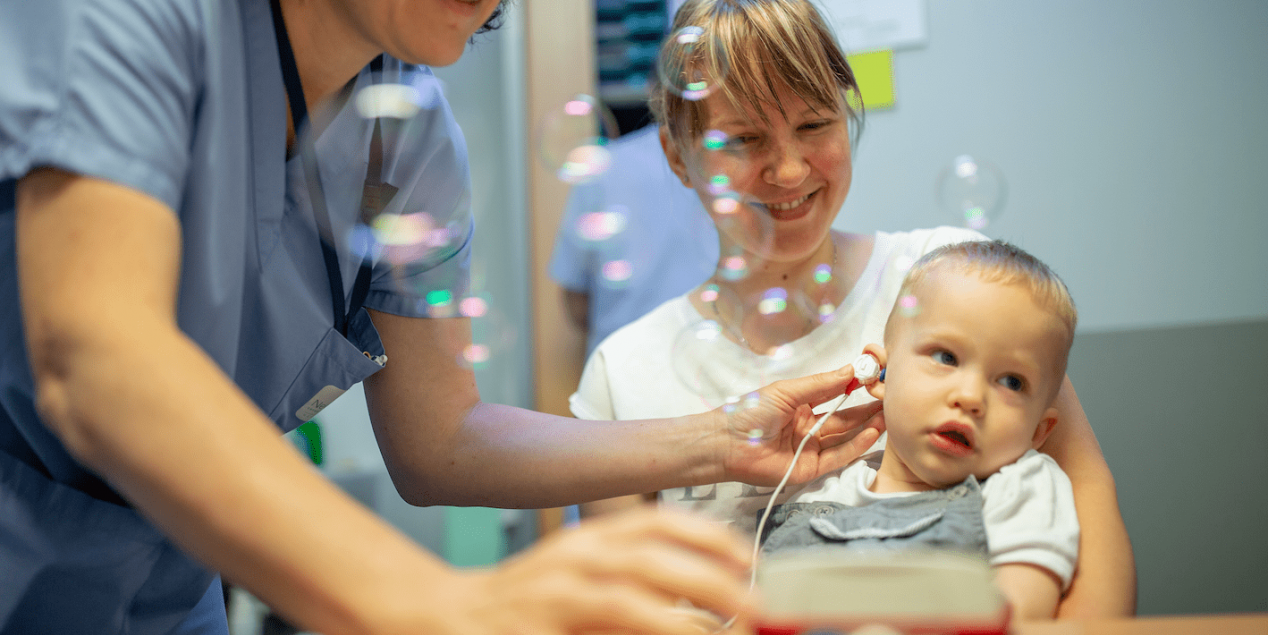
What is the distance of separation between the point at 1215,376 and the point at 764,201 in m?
0.87

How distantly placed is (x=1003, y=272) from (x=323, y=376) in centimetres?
74

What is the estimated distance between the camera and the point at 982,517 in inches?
29.9

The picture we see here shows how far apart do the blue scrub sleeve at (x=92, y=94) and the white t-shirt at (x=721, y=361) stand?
65 cm

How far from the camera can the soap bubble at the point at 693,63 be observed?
964 millimetres

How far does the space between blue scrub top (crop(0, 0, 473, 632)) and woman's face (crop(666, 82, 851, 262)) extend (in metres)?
0.31

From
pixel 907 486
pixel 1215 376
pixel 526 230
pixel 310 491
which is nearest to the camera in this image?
pixel 310 491

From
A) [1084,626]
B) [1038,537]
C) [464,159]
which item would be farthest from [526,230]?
[1084,626]

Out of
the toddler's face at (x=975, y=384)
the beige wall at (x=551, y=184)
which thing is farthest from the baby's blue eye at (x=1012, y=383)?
the beige wall at (x=551, y=184)

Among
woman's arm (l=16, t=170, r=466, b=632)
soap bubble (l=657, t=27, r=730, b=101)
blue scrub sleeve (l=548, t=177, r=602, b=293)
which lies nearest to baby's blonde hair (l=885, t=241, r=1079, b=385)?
soap bubble (l=657, t=27, r=730, b=101)

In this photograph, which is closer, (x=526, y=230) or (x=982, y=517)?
(x=982, y=517)

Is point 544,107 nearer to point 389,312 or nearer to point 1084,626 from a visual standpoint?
point 389,312

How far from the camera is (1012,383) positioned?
836 mm

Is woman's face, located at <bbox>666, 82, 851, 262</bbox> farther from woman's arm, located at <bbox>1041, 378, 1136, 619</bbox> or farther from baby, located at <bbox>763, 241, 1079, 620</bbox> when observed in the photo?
woman's arm, located at <bbox>1041, 378, 1136, 619</bbox>

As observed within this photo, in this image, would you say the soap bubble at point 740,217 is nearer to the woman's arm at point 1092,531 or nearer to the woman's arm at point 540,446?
the woman's arm at point 540,446
